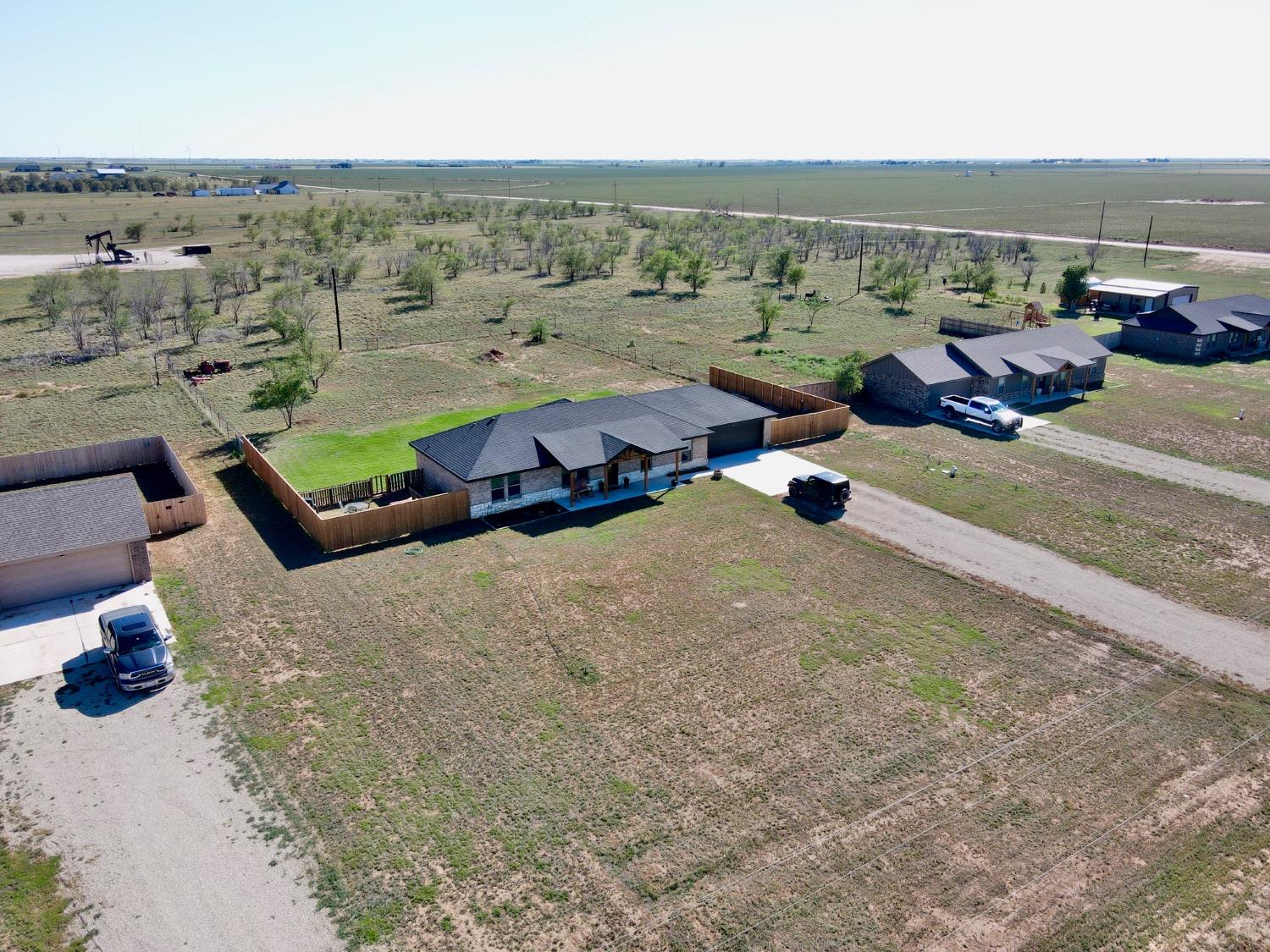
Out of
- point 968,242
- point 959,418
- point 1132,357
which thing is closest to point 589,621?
point 959,418

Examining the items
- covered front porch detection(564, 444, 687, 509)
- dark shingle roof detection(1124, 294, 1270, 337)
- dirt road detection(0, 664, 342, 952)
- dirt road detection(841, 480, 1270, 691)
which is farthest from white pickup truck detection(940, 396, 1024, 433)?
dirt road detection(0, 664, 342, 952)

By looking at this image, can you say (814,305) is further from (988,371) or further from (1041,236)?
(1041,236)

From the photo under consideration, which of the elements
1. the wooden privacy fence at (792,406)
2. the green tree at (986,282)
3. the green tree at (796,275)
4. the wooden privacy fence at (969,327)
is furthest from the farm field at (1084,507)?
the green tree at (796,275)

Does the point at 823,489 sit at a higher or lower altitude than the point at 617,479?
higher

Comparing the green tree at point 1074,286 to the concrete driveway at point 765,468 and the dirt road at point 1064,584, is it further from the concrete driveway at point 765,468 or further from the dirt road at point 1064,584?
the dirt road at point 1064,584

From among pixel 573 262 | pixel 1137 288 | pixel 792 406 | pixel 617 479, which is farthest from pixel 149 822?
pixel 1137 288

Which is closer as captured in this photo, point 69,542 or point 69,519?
point 69,542

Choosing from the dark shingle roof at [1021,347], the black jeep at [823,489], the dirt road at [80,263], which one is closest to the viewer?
the black jeep at [823,489]
